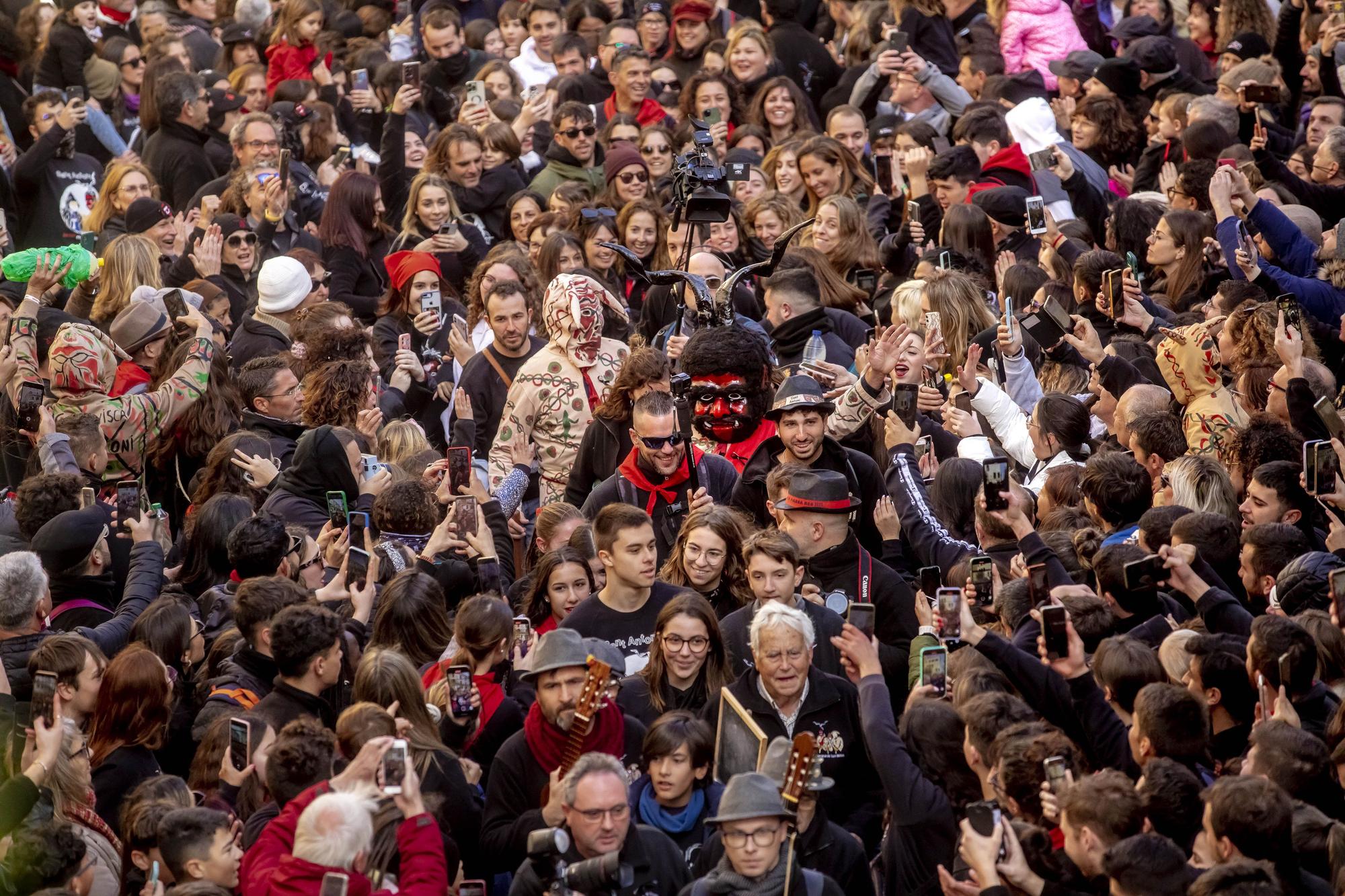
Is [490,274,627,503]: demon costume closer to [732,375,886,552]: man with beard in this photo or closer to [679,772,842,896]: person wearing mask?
[732,375,886,552]: man with beard

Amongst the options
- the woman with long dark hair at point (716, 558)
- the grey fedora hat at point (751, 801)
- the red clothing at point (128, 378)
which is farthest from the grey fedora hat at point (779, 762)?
the red clothing at point (128, 378)

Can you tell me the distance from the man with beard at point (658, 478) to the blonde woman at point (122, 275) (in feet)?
11.1

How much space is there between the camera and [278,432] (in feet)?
28.7

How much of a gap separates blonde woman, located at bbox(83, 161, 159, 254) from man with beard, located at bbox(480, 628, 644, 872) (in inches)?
255

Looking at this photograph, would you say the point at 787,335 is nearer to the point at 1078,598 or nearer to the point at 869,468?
the point at 869,468

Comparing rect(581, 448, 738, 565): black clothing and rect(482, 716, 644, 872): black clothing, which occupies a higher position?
rect(482, 716, 644, 872): black clothing

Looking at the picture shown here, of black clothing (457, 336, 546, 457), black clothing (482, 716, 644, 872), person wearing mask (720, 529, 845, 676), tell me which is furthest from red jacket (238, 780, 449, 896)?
black clothing (457, 336, 546, 457)

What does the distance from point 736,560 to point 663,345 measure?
2.12m

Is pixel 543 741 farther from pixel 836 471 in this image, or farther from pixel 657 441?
pixel 836 471

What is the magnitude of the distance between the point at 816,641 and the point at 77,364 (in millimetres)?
4033

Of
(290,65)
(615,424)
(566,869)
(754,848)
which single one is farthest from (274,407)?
(290,65)

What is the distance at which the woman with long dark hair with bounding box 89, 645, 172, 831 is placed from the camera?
6.38 metres

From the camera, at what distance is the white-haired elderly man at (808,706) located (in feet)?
20.7

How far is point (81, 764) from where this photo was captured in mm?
6043
